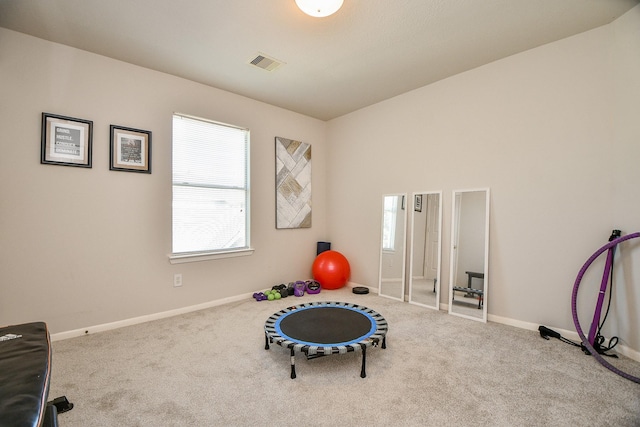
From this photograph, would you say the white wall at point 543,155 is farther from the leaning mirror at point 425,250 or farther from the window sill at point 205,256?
the window sill at point 205,256

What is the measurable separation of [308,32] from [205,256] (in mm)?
2561

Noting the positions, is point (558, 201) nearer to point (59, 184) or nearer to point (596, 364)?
point (596, 364)

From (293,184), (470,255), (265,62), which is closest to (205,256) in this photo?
(293,184)

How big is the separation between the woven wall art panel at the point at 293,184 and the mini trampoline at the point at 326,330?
5.55 ft

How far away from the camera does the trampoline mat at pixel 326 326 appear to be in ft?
7.00

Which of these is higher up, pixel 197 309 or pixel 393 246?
pixel 393 246

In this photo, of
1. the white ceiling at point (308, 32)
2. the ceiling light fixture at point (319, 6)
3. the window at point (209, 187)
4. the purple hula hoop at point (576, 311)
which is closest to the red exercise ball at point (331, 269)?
the window at point (209, 187)

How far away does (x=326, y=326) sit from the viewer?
7.74 feet

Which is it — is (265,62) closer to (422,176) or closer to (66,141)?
(66,141)

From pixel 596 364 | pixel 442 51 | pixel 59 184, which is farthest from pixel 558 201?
pixel 59 184

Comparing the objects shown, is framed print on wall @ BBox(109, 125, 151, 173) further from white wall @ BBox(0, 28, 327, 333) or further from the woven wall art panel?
the woven wall art panel

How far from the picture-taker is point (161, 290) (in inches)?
123

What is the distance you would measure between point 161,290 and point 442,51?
3.74 m

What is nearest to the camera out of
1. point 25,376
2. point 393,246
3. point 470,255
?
point 25,376
